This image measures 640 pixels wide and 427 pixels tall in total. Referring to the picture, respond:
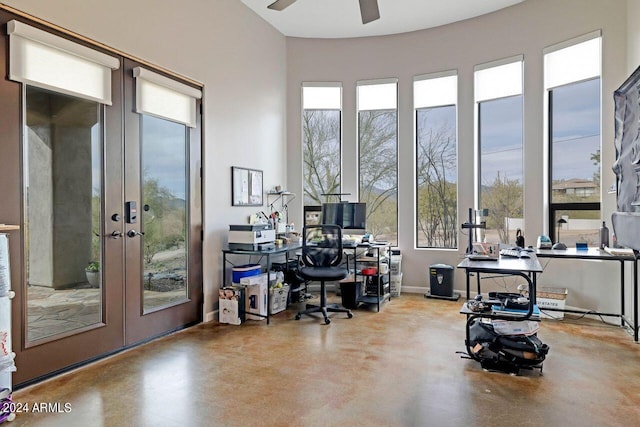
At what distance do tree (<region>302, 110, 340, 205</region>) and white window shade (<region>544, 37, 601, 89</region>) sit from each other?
2.81m

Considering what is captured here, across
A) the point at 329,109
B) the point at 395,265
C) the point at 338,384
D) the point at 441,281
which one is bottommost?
the point at 338,384

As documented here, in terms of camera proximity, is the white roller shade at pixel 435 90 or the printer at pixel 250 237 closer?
the printer at pixel 250 237

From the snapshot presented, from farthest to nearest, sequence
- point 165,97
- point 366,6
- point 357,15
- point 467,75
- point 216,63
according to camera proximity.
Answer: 1. point 467,75
2. point 357,15
3. point 216,63
4. point 165,97
5. point 366,6

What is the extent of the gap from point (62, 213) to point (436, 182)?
15.0 ft

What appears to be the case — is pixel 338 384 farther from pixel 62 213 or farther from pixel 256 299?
pixel 62 213

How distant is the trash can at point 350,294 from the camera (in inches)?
196

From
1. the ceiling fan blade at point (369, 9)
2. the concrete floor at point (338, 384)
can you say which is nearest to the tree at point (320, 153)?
the concrete floor at point (338, 384)

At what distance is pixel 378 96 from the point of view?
6.01 m

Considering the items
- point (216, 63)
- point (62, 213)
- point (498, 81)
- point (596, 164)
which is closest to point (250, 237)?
point (62, 213)

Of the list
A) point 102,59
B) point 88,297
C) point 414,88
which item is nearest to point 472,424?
point 88,297

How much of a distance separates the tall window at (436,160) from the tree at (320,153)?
4.02 ft

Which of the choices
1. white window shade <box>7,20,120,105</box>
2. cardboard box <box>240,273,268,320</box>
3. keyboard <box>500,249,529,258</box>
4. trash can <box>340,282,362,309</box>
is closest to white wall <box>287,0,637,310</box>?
trash can <box>340,282,362,309</box>

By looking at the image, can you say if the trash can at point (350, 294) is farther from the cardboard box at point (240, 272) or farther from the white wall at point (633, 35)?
the white wall at point (633, 35)

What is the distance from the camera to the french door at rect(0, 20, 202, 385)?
2752mm
